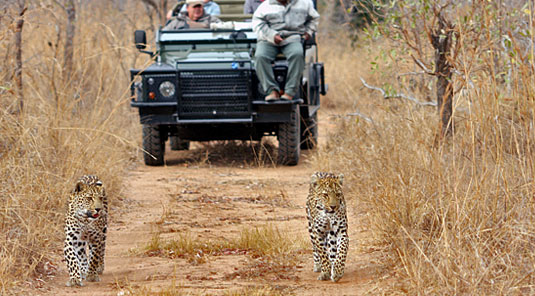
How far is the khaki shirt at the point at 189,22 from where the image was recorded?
1147cm

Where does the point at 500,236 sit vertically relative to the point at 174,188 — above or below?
above

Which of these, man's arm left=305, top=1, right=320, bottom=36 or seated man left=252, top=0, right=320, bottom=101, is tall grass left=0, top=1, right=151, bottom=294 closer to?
seated man left=252, top=0, right=320, bottom=101

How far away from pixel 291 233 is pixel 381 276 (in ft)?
5.61

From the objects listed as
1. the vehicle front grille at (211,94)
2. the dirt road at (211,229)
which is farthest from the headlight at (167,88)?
the dirt road at (211,229)

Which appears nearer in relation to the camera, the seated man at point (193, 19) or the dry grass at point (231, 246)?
the dry grass at point (231, 246)

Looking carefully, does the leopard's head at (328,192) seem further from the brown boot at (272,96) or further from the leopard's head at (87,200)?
the brown boot at (272,96)

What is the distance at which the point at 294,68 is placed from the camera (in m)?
10.1

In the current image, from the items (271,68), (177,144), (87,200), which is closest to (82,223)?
(87,200)

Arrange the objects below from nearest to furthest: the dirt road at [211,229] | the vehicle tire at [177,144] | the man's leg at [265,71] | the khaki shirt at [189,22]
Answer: the dirt road at [211,229]
the man's leg at [265,71]
the khaki shirt at [189,22]
the vehicle tire at [177,144]

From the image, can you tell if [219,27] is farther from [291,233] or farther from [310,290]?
[310,290]

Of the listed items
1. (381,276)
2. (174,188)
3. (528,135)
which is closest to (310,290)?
(381,276)

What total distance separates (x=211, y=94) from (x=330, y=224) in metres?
5.37

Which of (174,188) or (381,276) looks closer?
(381,276)

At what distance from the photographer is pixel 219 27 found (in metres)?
11.4
